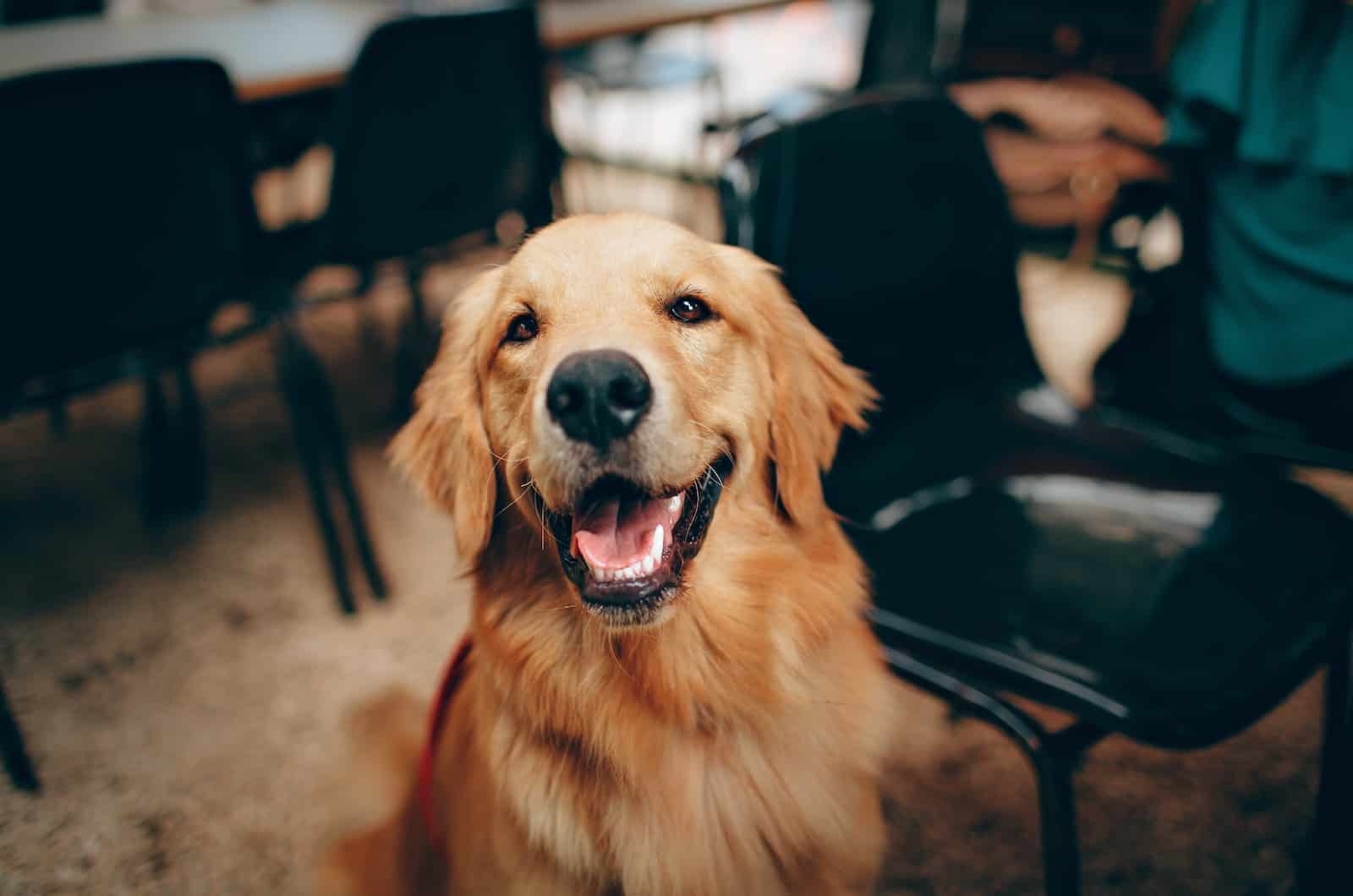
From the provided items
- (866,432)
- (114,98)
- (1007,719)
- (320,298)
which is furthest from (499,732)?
(320,298)

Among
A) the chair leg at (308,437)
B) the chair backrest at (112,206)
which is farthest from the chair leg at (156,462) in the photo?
the chair backrest at (112,206)

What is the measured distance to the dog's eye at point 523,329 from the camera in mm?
1228

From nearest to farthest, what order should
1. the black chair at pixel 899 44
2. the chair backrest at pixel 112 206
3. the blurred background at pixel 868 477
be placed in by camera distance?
the blurred background at pixel 868 477 → the chair backrest at pixel 112 206 → the black chair at pixel 899 44

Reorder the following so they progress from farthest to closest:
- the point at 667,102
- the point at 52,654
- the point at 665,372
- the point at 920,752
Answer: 1. the point at 667,102
2. the point at 52,654
3. the point at 920,752
4. the point at 665,372

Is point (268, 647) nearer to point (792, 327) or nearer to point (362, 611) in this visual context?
point (362, 611)

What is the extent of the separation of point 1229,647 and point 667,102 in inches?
229

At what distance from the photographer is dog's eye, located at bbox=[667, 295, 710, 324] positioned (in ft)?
4.05

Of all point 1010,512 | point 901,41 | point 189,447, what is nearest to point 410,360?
point 189,447

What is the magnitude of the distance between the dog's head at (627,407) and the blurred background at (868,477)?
190 millimetres

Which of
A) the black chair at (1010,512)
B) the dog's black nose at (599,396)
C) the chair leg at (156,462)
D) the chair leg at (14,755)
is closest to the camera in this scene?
the dog's black nose at (599,396)

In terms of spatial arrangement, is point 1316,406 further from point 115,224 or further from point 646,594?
point 115,224

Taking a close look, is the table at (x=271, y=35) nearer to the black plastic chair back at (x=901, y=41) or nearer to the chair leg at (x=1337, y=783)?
the black plastic chair back at (x=901, y=41)

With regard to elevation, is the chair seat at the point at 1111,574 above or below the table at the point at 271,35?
below

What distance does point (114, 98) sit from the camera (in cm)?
171
